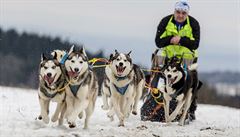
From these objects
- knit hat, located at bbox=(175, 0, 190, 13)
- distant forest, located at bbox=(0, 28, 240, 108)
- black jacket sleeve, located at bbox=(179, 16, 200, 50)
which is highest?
knit hat, located at bbox=(175, 0, 190, 13)

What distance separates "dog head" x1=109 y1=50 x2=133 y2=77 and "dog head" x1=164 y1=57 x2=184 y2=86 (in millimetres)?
1097

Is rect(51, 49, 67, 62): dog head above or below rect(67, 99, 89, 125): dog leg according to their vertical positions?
above

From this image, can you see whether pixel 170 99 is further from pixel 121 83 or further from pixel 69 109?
pixel 69 109

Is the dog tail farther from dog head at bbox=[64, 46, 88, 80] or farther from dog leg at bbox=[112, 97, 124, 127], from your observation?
dog head at bbox=[64, 46, 88, 80]

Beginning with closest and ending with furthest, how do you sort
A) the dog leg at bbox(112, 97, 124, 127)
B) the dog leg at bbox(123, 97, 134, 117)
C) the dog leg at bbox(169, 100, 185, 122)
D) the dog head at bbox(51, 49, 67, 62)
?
the dog head at bbox(51, 49, 67, 62) → the dog leg at bbox(112, 97, 124, 127) → the dog leg at bbox(123, 97, 134, 117) → the dog leg at bbox(169, 100, 185, 122)

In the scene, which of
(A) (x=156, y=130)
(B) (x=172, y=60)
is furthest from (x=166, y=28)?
(A) (x=156, y=130)

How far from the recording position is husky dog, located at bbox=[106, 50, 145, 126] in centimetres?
989

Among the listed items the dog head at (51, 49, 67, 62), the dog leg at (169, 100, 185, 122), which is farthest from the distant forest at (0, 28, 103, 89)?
the dog head at (51, 49, 67, 62)

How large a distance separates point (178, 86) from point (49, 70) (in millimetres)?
3189

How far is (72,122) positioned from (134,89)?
215cm

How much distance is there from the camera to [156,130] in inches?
388

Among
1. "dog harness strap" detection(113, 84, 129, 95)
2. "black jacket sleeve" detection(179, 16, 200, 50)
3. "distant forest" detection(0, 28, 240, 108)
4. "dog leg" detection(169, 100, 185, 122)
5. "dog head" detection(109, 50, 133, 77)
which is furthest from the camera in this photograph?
"distant forest" detection(0, 28, 240, 108)

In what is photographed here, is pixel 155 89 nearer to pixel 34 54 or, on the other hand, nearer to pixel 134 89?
pixel 134 89

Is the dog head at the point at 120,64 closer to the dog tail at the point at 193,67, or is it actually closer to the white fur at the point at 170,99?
the white fur at the point at 170,99
